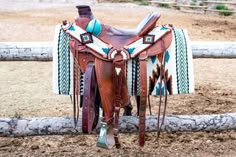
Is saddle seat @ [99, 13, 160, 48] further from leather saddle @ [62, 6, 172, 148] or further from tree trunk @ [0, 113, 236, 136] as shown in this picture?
tree trunk @ [0, 113, 236, 136]

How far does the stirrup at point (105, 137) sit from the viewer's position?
102 inches

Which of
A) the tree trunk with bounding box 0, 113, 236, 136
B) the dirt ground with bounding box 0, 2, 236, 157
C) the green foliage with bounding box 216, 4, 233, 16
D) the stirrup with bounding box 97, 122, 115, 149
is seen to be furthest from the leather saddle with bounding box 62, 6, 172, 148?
the green foliage with bounding box 216, 4, 233, 16

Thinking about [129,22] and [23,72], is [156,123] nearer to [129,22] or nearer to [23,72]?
[23,72]

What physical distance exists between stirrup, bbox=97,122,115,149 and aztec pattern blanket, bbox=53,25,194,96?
0.24 m

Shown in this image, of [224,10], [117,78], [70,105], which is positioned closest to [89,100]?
[117,78]

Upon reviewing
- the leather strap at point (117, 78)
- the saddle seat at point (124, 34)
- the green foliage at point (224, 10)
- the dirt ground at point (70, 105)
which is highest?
the green foliage at point (224, 10)

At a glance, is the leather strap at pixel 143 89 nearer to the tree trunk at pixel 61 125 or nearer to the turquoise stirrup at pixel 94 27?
the tree trunk at pixel 61 125

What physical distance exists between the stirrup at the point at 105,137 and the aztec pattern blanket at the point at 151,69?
24 centimetres

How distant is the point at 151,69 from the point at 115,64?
0.73 ft

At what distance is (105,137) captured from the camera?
8.54ft

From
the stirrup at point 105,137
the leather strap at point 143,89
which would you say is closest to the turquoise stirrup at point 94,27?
the leather strap at point 143,89

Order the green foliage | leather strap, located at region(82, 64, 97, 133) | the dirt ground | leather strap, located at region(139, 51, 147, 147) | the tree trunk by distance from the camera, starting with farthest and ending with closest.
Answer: the green foliage
the dirt ground
the tree trunk
leather strap, located at region(139, 51, 147, 147)
leather strap, located at region(82, 64, 97, 133)

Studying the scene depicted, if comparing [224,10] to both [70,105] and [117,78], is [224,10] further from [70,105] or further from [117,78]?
[117,78]

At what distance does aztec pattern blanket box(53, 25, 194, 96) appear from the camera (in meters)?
2.71
